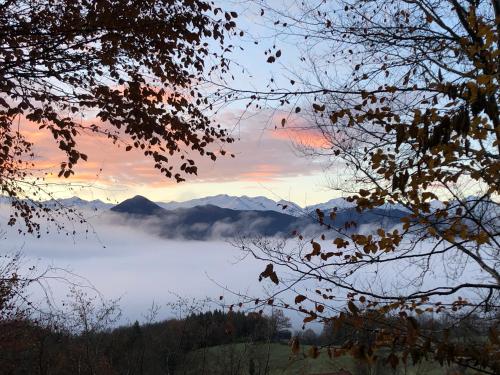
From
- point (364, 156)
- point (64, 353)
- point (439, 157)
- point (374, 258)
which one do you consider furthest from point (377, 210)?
point (64, 353)

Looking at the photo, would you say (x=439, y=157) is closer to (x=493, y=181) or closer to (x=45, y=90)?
(x=493, y=181)

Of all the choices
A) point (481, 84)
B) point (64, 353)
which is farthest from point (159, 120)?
point (64, 353)

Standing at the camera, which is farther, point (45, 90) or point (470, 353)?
point (45, 90)

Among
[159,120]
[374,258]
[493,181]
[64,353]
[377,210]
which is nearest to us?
[493,181]

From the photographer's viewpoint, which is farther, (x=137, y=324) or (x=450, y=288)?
(x=137, y=324)

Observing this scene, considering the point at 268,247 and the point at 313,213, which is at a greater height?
the point at 313,213

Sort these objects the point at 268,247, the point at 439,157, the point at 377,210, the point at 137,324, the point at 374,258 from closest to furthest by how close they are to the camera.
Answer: the point at 439,157 < the point at 374,258 < the point at 268,247 < the point at 377,210 < the point at 137,324

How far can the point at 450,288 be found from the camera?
4484mm

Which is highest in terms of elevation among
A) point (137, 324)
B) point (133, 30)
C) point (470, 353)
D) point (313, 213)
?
point (133, 30)

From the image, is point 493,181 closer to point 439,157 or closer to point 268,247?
point 439,157

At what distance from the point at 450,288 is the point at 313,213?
2741 millimetres

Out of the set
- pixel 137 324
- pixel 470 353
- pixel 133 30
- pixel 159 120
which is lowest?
pixel 137 324

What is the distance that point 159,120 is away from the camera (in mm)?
7641

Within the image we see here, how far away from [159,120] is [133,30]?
1.60m
